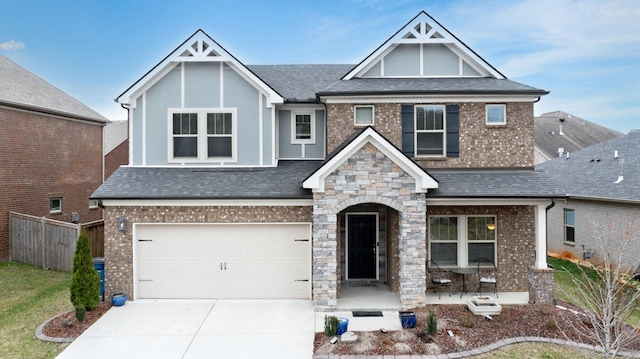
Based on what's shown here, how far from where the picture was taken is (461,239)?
10531 millimetres

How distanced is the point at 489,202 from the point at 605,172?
9545 millimetres

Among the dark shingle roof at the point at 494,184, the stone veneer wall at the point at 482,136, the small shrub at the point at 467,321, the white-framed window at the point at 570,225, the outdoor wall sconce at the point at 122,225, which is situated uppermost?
the stone veneer wall at the point at 482,136

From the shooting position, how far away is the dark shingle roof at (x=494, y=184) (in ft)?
31.2

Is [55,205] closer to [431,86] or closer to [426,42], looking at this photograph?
[431,86]

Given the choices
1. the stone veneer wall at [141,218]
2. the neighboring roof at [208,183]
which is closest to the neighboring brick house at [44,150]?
the neighboring roof at [208,183]

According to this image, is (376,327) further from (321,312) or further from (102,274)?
(102,274)

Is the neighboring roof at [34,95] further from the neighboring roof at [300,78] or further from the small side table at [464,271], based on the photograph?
the small side table at [464,271]

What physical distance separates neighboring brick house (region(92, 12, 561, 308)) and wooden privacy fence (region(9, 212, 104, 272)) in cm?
422

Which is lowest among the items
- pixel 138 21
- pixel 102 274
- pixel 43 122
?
pixel 102 274

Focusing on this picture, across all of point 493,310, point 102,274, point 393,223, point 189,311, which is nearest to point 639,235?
point 493,310

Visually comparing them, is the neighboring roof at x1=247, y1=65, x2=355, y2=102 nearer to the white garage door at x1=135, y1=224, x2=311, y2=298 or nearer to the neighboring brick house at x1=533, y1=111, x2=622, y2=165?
the white garage door at x1=135, y1=224, x2=311, y2=298

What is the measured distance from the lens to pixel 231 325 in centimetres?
838

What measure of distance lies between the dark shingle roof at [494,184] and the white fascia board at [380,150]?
2.04 feet

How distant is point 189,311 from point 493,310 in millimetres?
7669
